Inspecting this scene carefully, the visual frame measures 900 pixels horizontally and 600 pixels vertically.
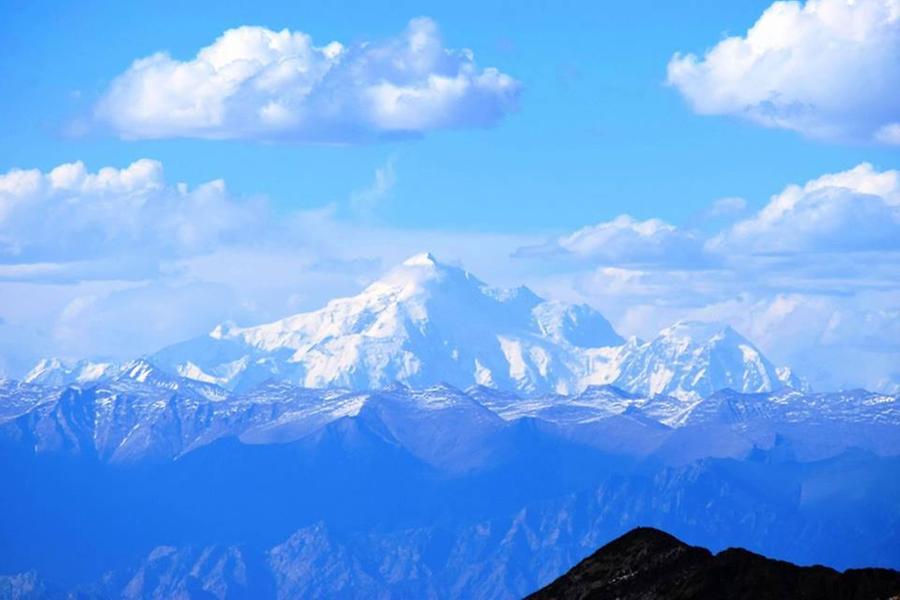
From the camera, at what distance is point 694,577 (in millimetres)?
163500

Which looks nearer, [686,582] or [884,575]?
[884,575]

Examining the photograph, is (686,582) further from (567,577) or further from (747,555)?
(567,577)

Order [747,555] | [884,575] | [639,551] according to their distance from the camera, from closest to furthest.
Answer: [884,575]
[747,555]
[639,551]

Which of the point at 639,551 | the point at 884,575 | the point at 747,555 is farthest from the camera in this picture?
the point at 639,551

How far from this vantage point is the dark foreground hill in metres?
149

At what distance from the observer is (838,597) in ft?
485

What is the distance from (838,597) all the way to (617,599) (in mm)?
25882

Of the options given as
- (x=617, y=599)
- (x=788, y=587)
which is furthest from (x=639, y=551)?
(x=788, y=587)

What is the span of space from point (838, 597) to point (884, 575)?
394cm

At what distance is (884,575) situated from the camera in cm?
14788

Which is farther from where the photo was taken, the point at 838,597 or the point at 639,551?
the point at 639,551

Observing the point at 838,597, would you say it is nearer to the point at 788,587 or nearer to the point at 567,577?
the point at 788,587

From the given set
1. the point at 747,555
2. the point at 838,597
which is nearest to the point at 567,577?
the point at 747,555

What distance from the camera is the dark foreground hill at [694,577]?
149125 millimetres
